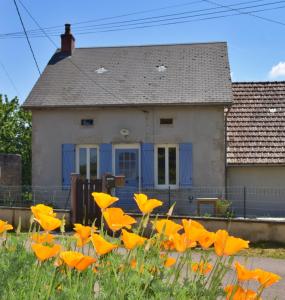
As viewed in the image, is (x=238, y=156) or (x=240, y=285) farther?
(x=238, y=156)

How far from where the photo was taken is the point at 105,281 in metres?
2.21

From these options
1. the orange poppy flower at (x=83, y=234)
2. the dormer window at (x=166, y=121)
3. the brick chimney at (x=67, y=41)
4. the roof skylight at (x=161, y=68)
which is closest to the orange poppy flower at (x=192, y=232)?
the orange poppy flower at (x=83, y=234)

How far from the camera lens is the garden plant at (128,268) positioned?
2.06 m

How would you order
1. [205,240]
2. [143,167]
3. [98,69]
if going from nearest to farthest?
[205,240] < [143,167] < [98,69]

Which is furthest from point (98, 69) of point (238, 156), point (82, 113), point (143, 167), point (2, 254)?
point (2, 254)

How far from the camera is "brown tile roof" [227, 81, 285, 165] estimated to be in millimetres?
17953

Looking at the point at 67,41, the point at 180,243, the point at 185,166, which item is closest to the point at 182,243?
the point at 180,243

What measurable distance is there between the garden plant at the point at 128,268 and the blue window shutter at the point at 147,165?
15181mm

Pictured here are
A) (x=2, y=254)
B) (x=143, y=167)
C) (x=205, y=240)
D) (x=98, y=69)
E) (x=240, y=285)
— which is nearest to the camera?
(x=240, y=285)

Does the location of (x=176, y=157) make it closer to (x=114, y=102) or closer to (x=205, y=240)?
(x=114, y=102)

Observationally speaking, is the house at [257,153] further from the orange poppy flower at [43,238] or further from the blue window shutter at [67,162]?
the orange poppy flower at [43,238]

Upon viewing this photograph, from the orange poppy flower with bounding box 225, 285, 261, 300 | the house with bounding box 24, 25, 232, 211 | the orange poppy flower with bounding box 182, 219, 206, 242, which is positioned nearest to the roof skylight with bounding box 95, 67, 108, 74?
the house with bounding box 24, 25, 232, 211

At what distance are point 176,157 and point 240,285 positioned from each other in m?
15.9

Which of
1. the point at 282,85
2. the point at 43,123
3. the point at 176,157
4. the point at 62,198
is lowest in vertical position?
the point at 62,198
